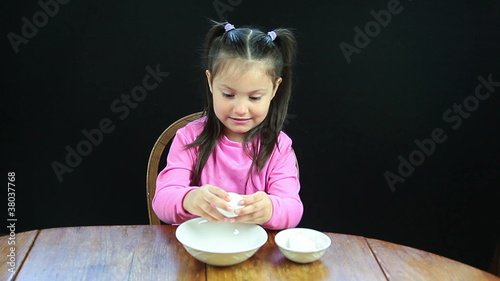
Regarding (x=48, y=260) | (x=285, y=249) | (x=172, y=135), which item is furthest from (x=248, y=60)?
(x=48, y=260)

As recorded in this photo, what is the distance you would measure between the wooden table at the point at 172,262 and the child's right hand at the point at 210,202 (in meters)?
0.09

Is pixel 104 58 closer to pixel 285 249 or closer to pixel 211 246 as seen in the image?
pixel 211 246

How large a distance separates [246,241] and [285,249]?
13 centimetres

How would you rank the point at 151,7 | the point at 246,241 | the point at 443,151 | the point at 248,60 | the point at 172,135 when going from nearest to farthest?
the point at 246,241 → the point at 248,60 → the point at 172,135 → the point at 151,7 → the point at 443,151

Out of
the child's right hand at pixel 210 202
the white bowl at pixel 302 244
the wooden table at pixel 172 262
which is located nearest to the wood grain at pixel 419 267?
the wooden table at pixel 172 262

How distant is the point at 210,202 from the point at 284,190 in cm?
38

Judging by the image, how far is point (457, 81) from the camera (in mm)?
2229

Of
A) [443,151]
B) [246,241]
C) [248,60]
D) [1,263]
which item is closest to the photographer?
[1,263]

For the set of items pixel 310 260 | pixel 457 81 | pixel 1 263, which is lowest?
pixel 457 81

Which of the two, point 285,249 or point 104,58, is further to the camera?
point 104,58

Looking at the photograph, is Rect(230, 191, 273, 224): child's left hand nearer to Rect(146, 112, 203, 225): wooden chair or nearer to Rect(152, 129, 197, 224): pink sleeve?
Rect(152, 129, 197, 224): pink sleeve

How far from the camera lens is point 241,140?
1.60 metres

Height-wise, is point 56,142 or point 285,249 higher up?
point 56,142

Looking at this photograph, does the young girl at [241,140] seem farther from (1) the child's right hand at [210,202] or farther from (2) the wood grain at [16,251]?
(2) the wood grain at [16,251]
